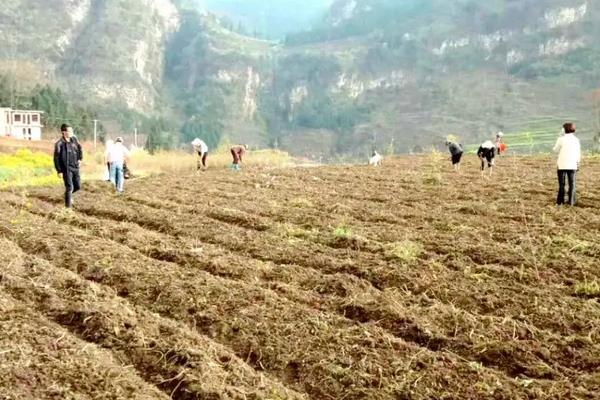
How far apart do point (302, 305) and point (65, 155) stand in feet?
24.9

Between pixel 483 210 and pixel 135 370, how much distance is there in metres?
8.33

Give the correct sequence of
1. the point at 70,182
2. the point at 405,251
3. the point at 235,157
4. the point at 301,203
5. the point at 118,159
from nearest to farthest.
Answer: the point at 405,251, the point at 70,182, the point at 301,203, the point at 118,159, the point at 235,157

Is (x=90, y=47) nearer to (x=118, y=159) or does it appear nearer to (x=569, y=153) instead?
(x=118, y=159)

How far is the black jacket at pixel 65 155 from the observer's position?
Result: 12.2 metres

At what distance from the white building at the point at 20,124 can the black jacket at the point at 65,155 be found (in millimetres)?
48930

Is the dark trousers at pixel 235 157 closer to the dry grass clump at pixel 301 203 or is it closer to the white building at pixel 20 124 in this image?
the dry grass clump at pixel 301 203

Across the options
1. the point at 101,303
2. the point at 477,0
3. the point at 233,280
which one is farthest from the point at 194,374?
the point at 477,0

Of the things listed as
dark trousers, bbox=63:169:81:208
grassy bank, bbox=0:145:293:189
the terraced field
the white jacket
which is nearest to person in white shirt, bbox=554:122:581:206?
the white jacket

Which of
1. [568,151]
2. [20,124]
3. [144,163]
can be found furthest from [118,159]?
[20,124]

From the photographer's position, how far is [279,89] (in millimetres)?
134375

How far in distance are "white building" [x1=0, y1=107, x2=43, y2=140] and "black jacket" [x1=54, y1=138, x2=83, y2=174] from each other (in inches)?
1926

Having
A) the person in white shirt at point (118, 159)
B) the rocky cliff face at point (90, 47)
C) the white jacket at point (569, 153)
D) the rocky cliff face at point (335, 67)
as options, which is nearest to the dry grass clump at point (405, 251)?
the white jacket at point (569, 153)

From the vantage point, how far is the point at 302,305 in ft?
20.8

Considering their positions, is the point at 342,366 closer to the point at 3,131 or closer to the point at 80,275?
the point at 80,275
